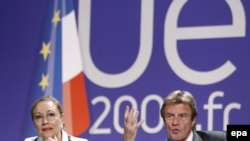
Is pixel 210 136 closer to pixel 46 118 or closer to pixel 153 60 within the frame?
pixel 46 118

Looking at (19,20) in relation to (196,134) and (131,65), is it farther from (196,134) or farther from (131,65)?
(196,134)

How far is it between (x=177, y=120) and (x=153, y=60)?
51.1 inches

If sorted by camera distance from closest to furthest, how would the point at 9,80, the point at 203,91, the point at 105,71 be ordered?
1. the point at 203,91
2. the point at 105,71
3. the point at 9,80

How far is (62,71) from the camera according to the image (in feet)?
13.5

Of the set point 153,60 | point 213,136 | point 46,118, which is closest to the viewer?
point 213,136

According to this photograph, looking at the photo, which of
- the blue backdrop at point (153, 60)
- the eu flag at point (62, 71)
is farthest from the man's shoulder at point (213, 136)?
the eu flag at point (62, 71)

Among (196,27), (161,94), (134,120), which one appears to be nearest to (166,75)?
(161,94)

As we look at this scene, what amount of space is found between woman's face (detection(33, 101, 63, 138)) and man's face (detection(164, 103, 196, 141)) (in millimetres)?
632

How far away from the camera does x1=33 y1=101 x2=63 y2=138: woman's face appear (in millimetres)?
2945

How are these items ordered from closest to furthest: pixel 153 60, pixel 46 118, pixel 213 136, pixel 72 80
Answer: pixel 213 136
pixel 46 118
pixel 153 60
pixel 72 80

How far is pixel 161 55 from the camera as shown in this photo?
12.7ft

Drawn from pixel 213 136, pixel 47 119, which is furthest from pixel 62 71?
pixel 213 136

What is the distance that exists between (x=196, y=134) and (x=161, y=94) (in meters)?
1.23

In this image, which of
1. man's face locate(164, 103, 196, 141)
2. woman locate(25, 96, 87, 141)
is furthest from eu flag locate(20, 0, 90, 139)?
man's face locate(164, 103, 196, 141)
